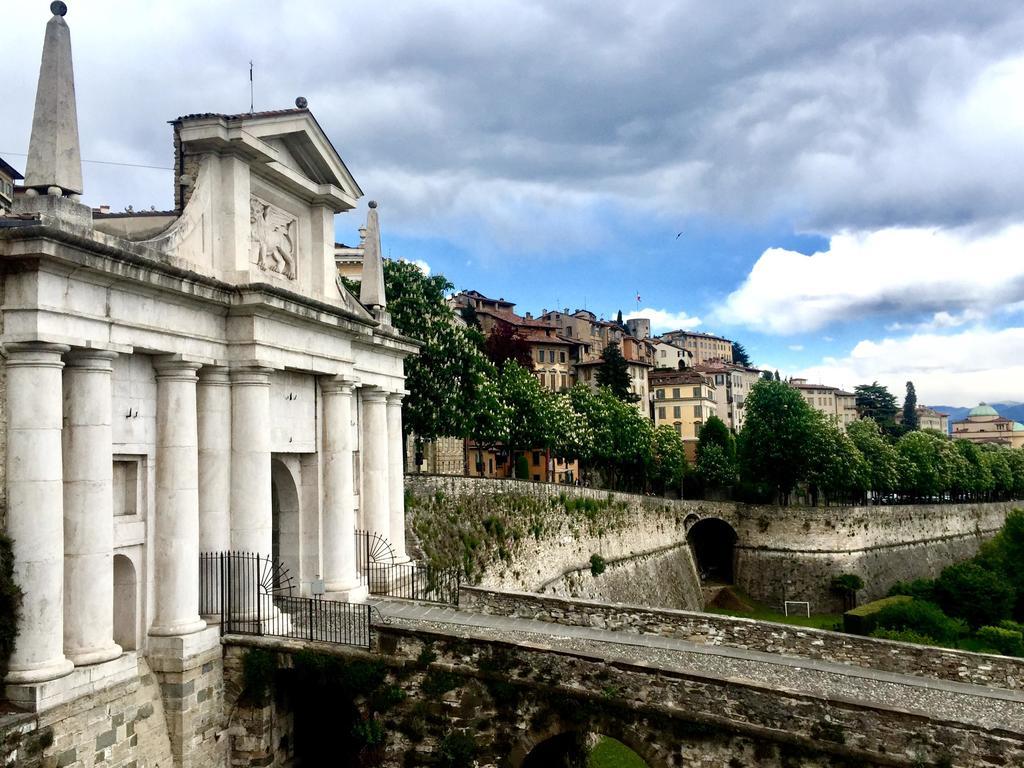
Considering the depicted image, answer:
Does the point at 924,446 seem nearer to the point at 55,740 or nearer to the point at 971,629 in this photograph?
the point at 971,629

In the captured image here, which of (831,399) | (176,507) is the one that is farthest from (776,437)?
(831,399)

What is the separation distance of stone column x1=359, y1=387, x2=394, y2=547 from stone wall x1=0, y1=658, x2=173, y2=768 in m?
8.88

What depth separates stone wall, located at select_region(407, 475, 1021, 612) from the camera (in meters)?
40.3

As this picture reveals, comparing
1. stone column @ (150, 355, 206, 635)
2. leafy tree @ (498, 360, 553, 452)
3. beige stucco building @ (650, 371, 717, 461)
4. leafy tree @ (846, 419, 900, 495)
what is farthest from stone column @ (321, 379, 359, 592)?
beige stucco building @ (650, 371, 717, 461)

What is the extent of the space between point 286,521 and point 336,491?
146 centimetres

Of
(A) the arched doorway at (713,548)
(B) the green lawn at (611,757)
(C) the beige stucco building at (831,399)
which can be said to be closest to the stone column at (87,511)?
(B) the green lawn at (611,757)

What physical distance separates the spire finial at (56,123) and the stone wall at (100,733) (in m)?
7.89

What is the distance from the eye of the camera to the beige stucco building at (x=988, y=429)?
555ft

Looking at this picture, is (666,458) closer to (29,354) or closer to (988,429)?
(29,354)

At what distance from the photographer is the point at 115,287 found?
13.9 m

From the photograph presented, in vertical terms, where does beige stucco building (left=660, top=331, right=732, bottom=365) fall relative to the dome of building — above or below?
above

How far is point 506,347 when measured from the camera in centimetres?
7544

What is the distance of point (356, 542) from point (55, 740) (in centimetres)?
1063

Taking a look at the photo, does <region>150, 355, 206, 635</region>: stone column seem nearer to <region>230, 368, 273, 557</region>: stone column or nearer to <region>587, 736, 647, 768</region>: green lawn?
<region>230, 368, 273, 557</region>: stone column
